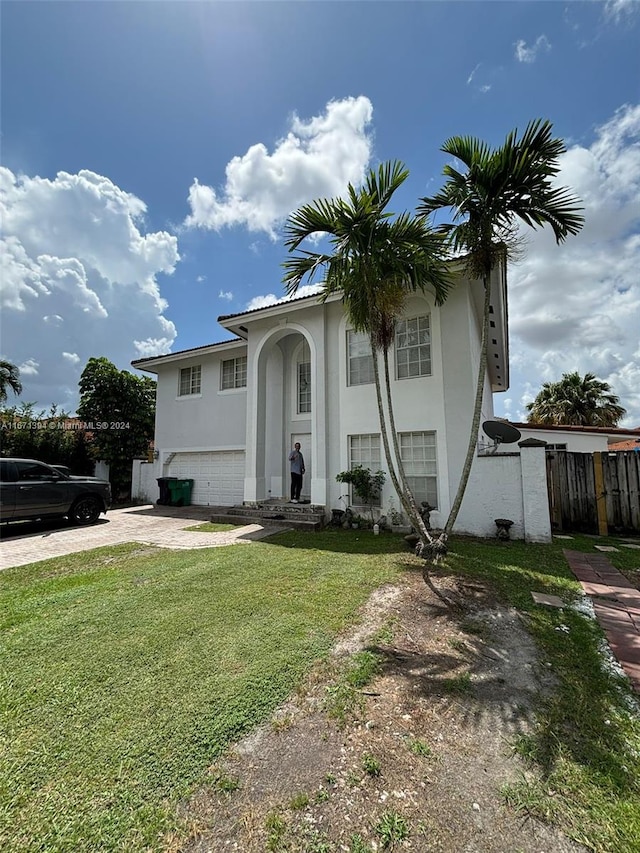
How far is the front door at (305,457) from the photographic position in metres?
12.1

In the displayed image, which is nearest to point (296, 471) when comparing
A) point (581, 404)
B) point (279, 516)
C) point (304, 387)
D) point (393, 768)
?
point (279, 516)

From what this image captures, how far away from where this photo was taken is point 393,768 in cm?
205

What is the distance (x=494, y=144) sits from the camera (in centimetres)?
636

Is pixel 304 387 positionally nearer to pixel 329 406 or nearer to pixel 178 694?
pixel 329 406

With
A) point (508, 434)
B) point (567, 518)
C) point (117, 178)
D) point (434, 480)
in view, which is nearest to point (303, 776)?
point (434, 480)

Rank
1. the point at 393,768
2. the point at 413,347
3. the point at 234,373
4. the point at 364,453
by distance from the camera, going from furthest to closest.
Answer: the point at 234,373 < the point at 364,453 < the point at 413,347 < the point at 393,768

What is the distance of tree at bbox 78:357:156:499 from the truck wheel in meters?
6.30

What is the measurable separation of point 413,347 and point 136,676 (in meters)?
9.18

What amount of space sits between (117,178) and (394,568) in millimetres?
13040

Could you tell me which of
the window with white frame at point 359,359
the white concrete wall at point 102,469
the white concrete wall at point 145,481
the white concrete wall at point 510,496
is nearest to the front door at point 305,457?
the window with white frame at point 359,359

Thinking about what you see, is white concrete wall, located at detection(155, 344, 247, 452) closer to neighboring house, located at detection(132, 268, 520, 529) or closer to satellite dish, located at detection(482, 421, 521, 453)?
neighboring house, located at detection(132, 268, 520, 529)

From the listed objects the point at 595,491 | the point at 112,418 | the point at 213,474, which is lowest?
the point at 595,491

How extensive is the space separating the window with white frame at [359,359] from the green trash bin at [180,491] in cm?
844

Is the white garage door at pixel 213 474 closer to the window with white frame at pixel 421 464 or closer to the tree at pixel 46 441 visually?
the tree at pixel 46 441
